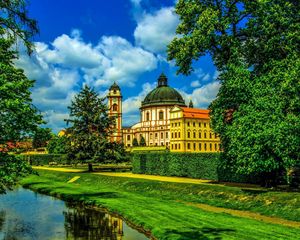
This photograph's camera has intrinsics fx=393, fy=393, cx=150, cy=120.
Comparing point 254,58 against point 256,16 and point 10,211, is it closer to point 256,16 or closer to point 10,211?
point 256,16

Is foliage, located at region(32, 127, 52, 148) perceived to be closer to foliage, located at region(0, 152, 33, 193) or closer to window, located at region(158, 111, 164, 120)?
foliage, located at region(0, 152, 33, 193)

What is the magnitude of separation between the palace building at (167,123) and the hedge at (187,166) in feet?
199

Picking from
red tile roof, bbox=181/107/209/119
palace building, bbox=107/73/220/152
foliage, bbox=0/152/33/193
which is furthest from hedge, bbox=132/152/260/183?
red tile roof, bbox=181/107/209/119

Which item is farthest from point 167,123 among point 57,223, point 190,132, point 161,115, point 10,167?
point 10,167

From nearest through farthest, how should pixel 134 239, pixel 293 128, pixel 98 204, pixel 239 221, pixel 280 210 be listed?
pixel 134 239
pixel 239 221
pixel 280 210
pixel 293 128
pixel 98 204

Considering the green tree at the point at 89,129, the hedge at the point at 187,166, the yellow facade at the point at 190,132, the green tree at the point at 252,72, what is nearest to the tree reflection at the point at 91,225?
the green tree at the point at 252,72

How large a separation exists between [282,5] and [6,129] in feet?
73.2

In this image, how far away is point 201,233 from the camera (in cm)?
1435

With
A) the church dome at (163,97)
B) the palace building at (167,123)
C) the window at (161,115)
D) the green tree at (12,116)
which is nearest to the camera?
the green tree at (12,116)

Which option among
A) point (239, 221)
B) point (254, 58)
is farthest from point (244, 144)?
point (254, 58)

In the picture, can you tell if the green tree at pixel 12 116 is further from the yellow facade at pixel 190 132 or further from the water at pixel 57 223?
the yellow facade at pixel 190 132

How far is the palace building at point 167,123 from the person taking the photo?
108 m

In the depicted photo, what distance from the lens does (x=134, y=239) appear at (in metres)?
14.9

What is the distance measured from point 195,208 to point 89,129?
110 ft
